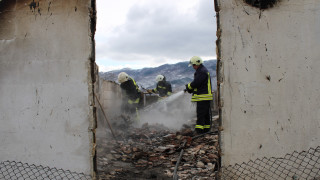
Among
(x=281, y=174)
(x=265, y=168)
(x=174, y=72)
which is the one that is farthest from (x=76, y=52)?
(x=174, y=72)

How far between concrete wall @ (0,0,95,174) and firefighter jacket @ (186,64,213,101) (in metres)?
3.82

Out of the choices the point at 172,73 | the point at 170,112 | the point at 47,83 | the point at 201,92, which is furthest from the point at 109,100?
the point at 172,73

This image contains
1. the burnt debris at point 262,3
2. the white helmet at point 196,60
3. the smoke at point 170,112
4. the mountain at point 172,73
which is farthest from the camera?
the mountain at point 172,73

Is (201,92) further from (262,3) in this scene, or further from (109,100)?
(262,3)

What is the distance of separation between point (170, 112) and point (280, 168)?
7.80 m

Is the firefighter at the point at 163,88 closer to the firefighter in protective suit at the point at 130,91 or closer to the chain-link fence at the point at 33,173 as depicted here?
the firefighter in protective suit at the point at 130,91

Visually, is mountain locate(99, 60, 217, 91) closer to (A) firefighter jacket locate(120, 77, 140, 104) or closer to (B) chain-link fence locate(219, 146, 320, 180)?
(A) firefighter jacket locate(120, 77, 140, 104)

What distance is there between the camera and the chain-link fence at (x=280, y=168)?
3498mm

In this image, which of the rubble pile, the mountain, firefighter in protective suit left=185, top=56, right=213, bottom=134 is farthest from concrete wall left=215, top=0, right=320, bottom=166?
the mountain

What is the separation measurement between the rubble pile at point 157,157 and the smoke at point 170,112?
269 centimetres

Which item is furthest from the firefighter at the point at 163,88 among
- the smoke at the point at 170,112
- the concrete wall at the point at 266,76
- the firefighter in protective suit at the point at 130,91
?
the concrete wall at the point at 266,76

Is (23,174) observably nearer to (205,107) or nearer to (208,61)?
(205,107)

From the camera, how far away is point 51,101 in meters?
3.58

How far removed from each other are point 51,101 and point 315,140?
3259mm
